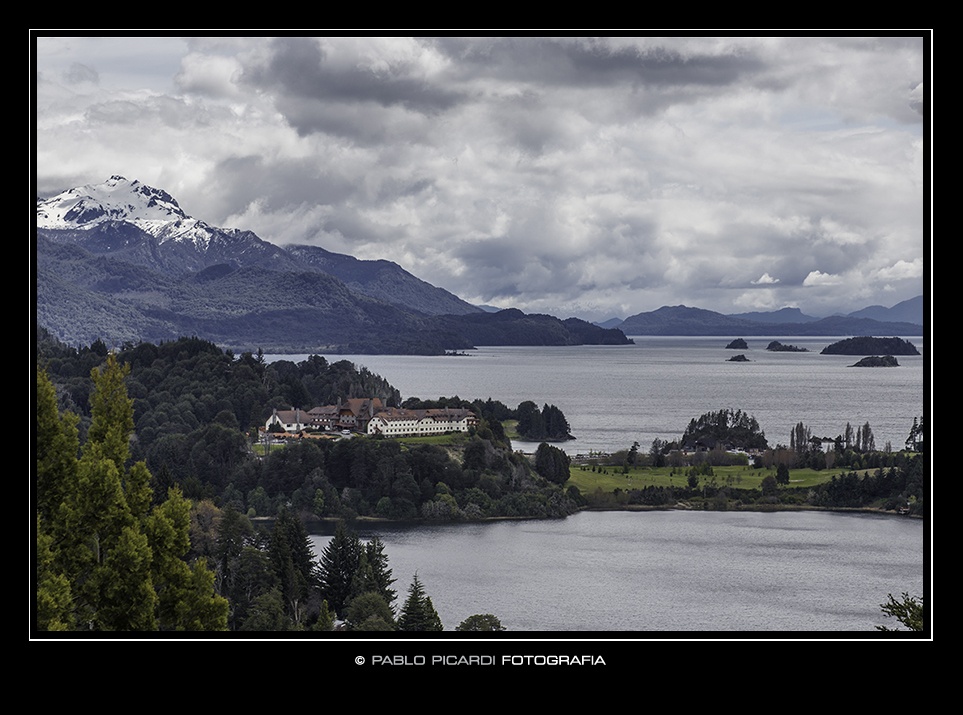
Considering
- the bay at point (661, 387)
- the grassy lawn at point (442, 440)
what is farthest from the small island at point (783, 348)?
the grassy lawn at point (442, 440)

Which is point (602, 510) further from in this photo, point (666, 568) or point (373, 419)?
point (373, 419)

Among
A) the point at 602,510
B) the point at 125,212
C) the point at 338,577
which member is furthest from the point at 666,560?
the point at 125,212

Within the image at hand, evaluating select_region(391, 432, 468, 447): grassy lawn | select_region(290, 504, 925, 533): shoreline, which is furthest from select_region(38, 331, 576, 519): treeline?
select_region(391, 432, 468, 447): grassy lawn

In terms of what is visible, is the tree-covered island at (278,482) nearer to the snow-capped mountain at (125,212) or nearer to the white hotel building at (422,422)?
the white hotel building at (422,422)

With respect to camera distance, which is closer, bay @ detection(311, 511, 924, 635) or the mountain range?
bay @ detection(311, 511, 924, 635)

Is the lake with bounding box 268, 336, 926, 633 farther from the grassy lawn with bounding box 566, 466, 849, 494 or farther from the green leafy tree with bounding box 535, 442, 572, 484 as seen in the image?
the green leafy tree with bounding box 535, 442, 572, 484
